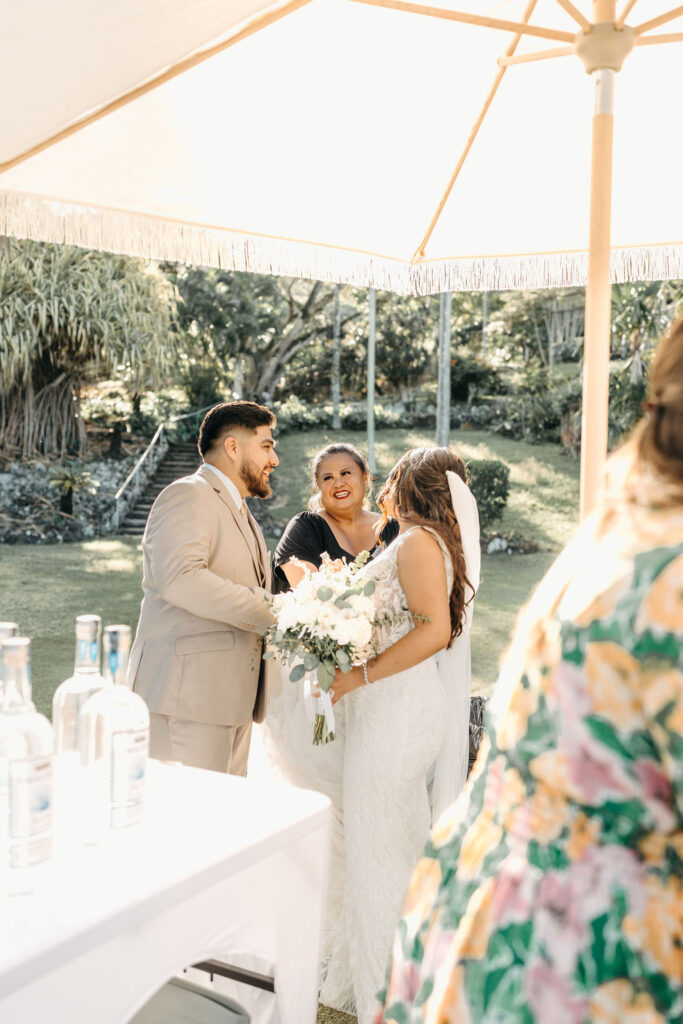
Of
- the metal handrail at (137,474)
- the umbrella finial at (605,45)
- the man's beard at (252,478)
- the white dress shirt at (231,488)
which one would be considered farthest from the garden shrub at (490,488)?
the umbrella finial at (605,45)

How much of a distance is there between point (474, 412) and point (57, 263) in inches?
348

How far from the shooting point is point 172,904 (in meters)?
1.57

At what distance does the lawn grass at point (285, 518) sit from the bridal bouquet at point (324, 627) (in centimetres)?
877

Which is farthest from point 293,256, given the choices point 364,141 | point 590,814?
point 590,814

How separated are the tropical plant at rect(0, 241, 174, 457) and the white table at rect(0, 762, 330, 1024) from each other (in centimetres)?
1506

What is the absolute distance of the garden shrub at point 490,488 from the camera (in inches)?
678

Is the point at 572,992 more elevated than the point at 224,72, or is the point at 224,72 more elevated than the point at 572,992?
the point at 224,72

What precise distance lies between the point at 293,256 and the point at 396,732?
5.58 feet

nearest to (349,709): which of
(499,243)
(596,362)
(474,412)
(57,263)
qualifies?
(596,362)

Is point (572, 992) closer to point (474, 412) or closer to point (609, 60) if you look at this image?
point (609, 60)

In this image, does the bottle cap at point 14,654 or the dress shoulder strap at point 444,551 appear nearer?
the bottle cap at point 14,654

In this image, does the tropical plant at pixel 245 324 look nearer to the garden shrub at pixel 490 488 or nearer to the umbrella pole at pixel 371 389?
the umbrella pole at pixel 371 389

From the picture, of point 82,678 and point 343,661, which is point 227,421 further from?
point 82,678

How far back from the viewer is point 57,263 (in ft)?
52.2
